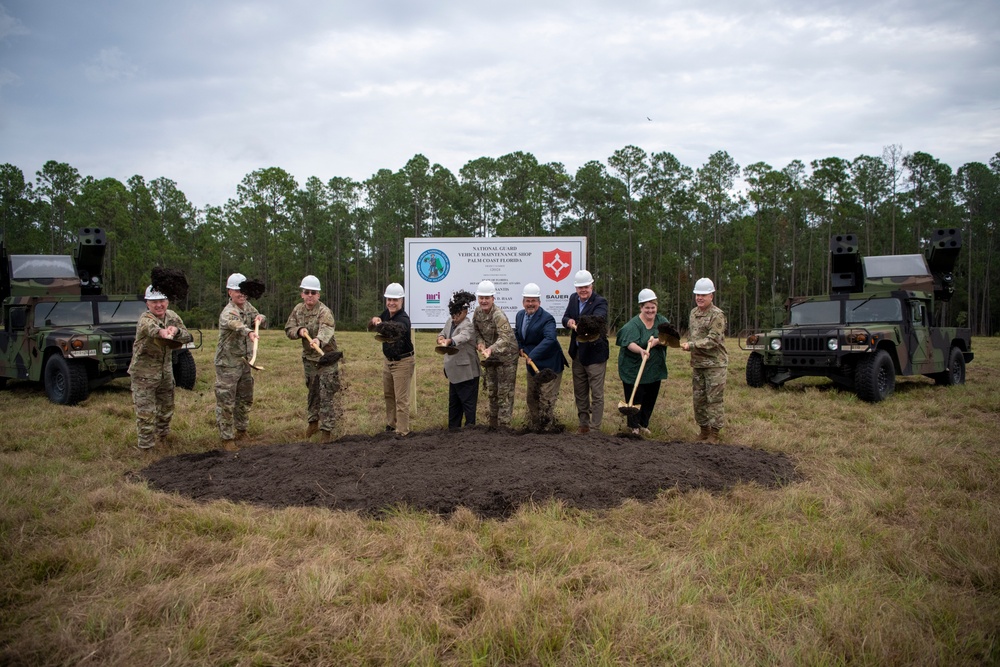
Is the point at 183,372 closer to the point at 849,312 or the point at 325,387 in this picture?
the point at 325,387

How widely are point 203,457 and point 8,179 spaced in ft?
150

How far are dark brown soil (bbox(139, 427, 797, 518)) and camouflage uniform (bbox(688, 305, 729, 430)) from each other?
2.55 feet

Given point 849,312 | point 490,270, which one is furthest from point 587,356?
point 849,312

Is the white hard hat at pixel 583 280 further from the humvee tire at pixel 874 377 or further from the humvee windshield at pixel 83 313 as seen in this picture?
the humvee windshield at pixel 83 313

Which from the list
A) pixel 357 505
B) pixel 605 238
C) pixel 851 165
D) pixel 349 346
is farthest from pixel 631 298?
pixel 357 505

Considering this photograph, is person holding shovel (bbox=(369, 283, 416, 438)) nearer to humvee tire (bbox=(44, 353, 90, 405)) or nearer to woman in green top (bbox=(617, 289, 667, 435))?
woman in green top (bbox=(617, 289, 667, 435))

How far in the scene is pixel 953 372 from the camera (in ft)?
42.0

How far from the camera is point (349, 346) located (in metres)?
19.4

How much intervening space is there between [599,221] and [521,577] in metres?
41.3

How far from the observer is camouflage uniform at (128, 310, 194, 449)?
7094mm

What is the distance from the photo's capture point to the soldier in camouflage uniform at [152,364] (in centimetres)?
709

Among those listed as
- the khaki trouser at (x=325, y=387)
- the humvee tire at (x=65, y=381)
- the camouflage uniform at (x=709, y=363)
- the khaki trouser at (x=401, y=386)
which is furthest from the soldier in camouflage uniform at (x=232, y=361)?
the camouflage uniform at (x=709, y=363)

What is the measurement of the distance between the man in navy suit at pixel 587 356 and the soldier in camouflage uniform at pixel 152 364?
4458 millimetres

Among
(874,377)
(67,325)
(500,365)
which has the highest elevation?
(67,325)
